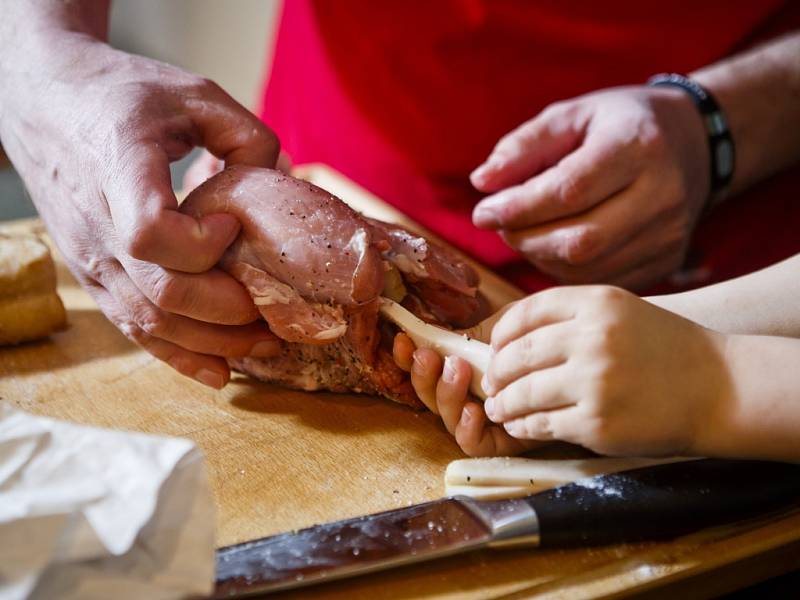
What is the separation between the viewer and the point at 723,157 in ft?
5.26

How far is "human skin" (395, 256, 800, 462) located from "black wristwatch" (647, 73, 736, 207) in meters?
0.73

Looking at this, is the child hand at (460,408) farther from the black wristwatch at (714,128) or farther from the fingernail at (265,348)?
the black wristwatch at (714,128)

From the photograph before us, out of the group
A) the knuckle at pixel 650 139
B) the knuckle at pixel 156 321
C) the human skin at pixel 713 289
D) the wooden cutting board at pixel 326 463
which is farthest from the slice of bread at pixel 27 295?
the knuckle at pixel 650 139

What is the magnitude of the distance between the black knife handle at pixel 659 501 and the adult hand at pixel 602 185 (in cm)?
53

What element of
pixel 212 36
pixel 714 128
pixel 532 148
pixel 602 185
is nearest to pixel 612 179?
pixel 602 185

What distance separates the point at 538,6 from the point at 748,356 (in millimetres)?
954

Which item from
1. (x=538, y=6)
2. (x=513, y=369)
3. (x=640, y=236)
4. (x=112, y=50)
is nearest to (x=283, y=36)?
(x=538, y=6)

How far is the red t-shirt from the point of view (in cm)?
169

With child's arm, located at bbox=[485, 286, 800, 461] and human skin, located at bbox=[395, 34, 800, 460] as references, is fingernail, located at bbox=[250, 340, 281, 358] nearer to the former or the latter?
human skin, located at bbox=[395, 34, 800, 460]

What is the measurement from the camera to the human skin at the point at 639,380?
897mm

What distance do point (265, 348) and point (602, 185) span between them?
1.94ft

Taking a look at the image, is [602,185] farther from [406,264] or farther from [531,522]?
[531,522]

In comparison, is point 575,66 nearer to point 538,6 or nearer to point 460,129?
point 538,6

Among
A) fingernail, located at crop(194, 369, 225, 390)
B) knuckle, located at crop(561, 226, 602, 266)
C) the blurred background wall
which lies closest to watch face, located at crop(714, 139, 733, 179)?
knuckle, located at crop(561, 226, 602, 266)
